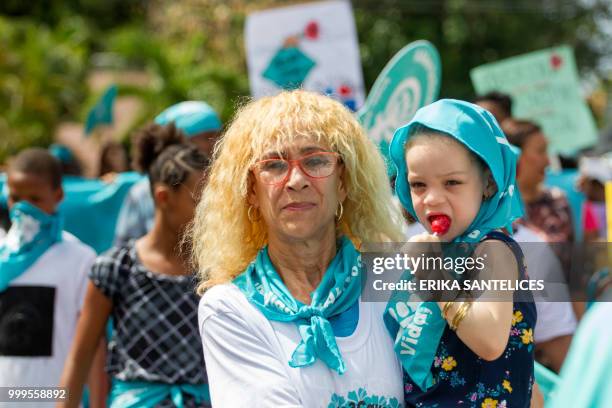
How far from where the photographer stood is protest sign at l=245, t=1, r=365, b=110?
6461 mm

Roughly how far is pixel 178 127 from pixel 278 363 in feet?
9.42

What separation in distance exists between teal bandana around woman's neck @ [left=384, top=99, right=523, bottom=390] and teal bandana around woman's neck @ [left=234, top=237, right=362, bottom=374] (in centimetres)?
18

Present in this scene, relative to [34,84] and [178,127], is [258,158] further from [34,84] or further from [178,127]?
[34,84]

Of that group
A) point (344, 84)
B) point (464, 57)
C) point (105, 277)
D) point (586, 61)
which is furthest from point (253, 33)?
point (586, 61)

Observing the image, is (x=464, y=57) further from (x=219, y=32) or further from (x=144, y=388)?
(x=144, y=388)

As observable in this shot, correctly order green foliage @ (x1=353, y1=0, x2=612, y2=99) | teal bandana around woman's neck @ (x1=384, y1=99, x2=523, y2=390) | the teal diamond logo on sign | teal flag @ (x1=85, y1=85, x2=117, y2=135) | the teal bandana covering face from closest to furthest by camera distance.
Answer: teal bandana around woman's neck @ (x1=384, y1=99, x2=523, y2=390) < the teal bandana covering face < the teal diamond logo on sign < teal flag @ (x1=85, y1=85, x2=117, y2=135) < green foliage @ (x1=353, y1=0, x2=612, y2=99)

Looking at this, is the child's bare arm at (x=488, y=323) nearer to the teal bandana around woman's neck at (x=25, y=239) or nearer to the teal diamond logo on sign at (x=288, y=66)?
the teal bandana around woman's neck at (x=25, y=239)

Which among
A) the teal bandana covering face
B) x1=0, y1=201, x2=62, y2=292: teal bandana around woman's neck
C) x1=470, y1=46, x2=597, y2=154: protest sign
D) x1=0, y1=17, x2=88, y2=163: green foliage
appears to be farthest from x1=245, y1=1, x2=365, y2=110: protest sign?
x1=0, y1=17, x2=88, y2=163: green foliage

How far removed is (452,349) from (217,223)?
872 mm

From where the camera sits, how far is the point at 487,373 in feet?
7.50

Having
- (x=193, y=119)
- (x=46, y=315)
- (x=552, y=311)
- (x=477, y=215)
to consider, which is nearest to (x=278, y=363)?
(x=477, y=215)

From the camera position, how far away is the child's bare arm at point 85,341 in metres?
3.66

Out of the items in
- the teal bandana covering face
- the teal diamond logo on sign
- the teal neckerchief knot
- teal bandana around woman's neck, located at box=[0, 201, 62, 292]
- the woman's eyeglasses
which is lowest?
the teal neckerchief knot

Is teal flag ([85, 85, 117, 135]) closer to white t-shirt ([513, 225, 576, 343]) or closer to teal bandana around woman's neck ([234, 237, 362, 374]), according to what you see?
white t-shirt ([513, 225, 576, 343])
